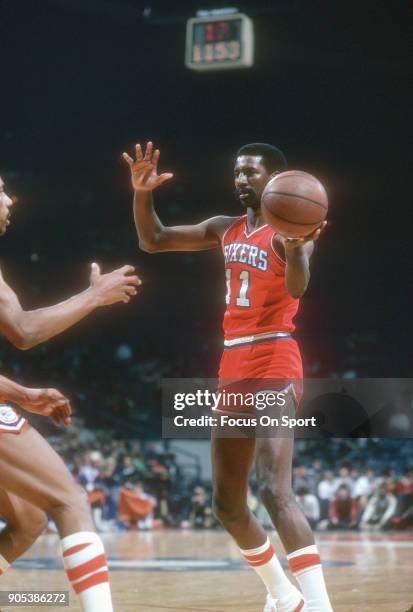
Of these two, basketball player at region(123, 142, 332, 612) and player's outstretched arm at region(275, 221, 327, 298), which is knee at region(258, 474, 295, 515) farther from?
player's outstretched arm at region(275, 221, 327, 298)

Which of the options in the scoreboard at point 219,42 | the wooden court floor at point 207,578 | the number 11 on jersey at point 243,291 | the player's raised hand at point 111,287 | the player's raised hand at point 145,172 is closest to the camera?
the player's raised hand at point 111,287

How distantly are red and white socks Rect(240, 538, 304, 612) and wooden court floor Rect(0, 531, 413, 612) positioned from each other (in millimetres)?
445

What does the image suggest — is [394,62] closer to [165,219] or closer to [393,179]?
[393,179]

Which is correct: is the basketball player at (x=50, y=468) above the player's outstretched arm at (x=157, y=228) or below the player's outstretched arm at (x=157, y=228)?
below

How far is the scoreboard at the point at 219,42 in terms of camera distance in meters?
9.02

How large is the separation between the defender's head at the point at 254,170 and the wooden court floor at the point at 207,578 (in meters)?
2.36

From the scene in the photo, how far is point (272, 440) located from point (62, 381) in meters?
15.8

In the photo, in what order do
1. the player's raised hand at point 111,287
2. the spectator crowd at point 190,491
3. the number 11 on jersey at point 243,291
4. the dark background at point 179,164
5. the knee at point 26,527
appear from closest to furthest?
the player's raised hand at point 111,287 < the knee at point 26,527 < the number 11 on jersey at point 243,291 < the dark background at point 179,164 < the spectator crowd at point 190,491

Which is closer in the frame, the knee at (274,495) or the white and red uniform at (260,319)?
the knee at (274,495)

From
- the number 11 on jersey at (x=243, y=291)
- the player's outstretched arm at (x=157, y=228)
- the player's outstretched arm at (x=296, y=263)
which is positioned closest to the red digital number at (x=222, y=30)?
the player's outstretched arm at (x=157, y=228)

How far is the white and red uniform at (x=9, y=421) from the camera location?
3.28m

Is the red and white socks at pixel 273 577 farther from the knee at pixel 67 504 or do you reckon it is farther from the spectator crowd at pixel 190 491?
the spectator crowd at pixel 190 491

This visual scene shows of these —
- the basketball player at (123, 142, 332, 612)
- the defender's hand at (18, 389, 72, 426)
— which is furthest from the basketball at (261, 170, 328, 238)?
the defender's hand at (18, 389, 72, 426)

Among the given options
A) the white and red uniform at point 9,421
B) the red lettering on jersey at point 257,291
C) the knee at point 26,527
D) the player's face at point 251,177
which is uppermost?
the player's face at point 251,177
